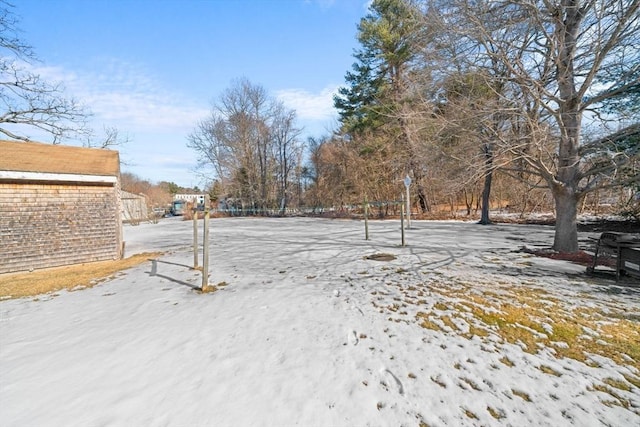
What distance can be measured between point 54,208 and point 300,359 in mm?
8385

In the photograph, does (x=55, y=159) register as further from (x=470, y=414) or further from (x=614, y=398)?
(x=614, y=398)

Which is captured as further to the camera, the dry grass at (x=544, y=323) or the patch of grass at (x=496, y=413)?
the dry grass at (x=544, y=323)

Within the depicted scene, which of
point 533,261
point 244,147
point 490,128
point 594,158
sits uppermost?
point 244,147

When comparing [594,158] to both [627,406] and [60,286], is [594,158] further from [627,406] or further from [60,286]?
[60,286]

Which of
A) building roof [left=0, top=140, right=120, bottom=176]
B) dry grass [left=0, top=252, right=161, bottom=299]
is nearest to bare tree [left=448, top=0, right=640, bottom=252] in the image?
dry grass [left=0, top=252, right=161, bottom=299]

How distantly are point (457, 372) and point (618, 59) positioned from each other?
7131mm

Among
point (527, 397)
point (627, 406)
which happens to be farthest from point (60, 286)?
point (627, 406)

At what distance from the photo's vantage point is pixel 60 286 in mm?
5191

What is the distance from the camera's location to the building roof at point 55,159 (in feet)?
21.8

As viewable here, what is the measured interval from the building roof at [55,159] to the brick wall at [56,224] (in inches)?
17.4

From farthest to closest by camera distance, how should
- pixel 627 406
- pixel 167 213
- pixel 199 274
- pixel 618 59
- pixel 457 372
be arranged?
1. pixel 167 213
2. pixel 199 274
3. pixel 618 59
4. pixel 457 372
5. pixel 627 406

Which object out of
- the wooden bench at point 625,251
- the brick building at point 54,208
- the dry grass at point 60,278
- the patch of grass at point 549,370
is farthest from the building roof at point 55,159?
the wooden bench at point 625,251

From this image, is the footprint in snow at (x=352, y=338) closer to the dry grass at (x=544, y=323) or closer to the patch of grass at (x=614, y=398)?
the dry grass at (x=544, y=323)

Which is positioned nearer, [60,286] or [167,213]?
[60,286]
